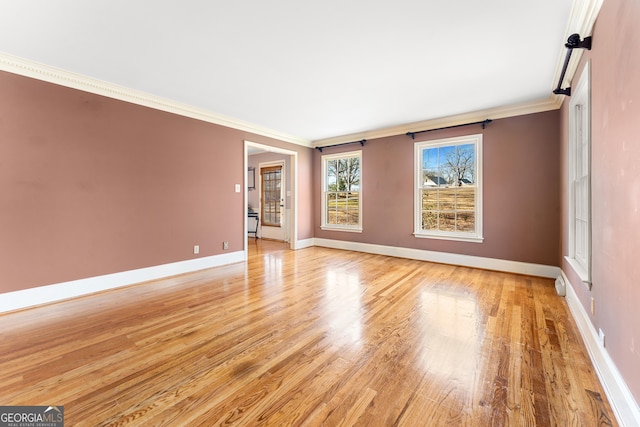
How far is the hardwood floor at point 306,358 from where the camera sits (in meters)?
1.42

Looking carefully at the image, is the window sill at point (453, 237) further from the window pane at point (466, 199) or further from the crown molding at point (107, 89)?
the crown molding at point (107, 89)

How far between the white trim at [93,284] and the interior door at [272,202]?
312 centimetres

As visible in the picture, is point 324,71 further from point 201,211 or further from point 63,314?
point 63,314

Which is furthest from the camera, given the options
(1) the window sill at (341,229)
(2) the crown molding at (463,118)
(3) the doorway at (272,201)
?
(3) the doorway at (272,201)

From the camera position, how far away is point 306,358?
1.90 meters

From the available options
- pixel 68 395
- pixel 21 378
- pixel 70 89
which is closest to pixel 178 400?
pixel 68 395

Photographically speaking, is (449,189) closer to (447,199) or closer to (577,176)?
(447,199)

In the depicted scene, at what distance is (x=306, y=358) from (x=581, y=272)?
2587mm

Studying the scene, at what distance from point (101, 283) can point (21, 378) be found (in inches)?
71.7

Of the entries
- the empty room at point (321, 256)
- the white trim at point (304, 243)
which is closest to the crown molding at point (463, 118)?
the empty room at point (321, 256)

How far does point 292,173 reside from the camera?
20.1ft

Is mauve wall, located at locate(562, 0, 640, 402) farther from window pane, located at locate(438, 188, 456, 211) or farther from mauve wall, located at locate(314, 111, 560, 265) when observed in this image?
window pane, located at locate(438, 188, 456, 211)

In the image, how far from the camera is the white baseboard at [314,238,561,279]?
3.93 metres

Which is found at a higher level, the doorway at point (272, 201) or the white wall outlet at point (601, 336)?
the doorway at point (272, 201)
